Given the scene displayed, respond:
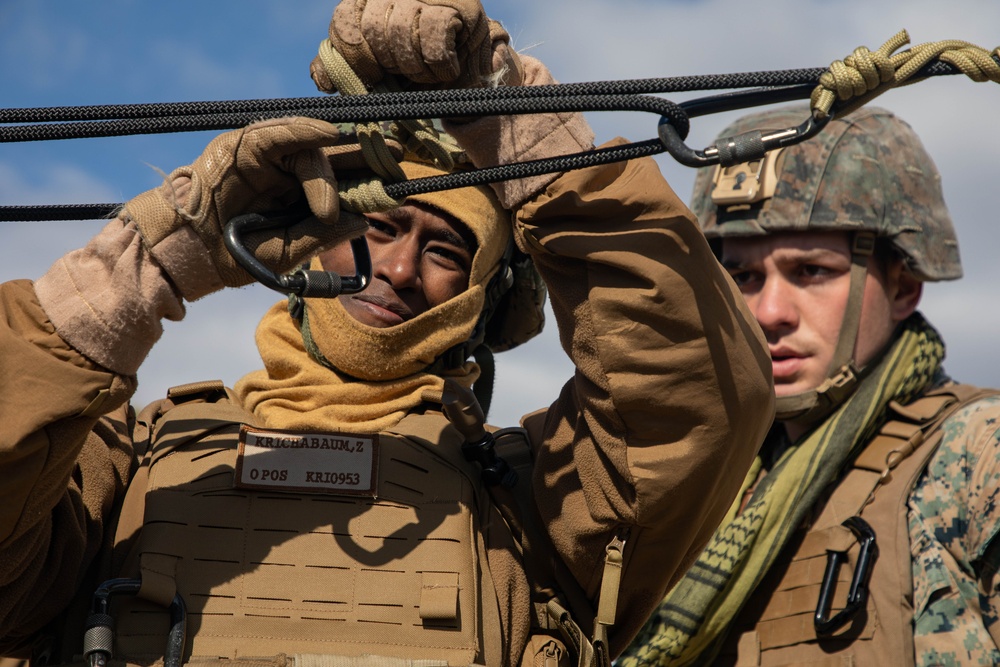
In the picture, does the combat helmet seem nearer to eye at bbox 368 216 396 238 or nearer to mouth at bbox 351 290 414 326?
eye at bbox 368 216 396 238

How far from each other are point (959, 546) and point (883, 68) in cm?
242

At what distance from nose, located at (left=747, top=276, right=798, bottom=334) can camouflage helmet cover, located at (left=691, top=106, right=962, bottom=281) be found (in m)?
0.22

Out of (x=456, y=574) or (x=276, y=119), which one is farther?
(x=456, y=574)

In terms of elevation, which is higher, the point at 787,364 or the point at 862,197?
the point at 862,197

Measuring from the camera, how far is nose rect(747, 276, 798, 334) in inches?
205

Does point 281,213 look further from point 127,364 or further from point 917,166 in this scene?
point 917,166

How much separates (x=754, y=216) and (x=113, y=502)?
116 inches

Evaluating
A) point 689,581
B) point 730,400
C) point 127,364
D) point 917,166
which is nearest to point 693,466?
point 730,400

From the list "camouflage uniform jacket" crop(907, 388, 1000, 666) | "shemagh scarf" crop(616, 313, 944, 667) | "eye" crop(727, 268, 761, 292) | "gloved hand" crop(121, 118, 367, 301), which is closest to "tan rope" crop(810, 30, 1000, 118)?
"gloved hand" crop(121, 118, 367, 301)

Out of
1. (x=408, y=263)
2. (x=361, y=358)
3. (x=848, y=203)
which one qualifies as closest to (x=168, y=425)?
(x=361, y=358)

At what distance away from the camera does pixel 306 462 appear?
3.25 meters

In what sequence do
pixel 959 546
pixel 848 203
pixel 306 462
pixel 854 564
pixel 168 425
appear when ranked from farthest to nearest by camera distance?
pixel 848 203 < pixel 854 564 < pixel 959 546 < pixel 168 425 < pixel 306 462

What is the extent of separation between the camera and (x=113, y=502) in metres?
3.25

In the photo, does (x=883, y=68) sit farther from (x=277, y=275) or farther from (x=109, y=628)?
(x=109, y=628)
